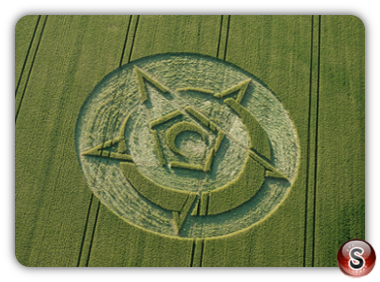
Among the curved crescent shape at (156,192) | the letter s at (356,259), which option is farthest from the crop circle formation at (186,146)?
the letter s at (356,259)

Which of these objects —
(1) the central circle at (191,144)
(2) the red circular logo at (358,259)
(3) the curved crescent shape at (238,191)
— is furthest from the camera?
(1) the central circle at (191,144)

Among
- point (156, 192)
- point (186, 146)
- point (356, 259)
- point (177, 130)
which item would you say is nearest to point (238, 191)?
point (186, 146)

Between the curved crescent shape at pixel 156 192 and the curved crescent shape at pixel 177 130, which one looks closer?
the curved crescent shape at pixel 156 192

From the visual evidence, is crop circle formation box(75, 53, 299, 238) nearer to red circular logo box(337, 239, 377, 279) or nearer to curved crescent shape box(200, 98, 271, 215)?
curved crescent shape box(200, 98, 271, 215)

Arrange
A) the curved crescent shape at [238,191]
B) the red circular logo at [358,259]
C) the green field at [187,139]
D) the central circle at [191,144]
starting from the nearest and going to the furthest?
the red circular logo at [358,259] < the green field at [187,139] < the curved crescent shape at [238,191] < the central circle at [191,144]

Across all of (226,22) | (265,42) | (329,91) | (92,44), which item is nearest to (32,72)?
(92,44)

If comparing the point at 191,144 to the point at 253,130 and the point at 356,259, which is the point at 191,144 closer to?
the point at 253,130

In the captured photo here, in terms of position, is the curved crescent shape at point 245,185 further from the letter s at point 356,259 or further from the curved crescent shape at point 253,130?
the letter s at point 356,259
